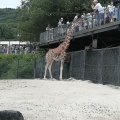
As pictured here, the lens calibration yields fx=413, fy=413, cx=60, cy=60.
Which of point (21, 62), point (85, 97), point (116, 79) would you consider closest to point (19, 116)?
point (85, 97)

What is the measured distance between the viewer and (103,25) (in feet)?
77.2

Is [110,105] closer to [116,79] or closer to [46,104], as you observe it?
[46,104]

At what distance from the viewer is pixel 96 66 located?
22.7m

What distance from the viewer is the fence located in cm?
1992

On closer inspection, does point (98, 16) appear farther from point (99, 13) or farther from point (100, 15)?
point (99, 13)

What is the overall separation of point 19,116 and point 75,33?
21872 mm

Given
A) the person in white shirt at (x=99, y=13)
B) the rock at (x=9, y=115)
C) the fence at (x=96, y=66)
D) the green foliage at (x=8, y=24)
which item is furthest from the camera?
the green foliage at (x=8, y=24)

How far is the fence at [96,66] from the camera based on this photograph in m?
19.9

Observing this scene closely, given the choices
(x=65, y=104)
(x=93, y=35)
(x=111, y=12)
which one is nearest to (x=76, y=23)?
(x=93, y=35)

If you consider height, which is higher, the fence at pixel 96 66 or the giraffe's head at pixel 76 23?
the giraffe's head at pixel 76 23

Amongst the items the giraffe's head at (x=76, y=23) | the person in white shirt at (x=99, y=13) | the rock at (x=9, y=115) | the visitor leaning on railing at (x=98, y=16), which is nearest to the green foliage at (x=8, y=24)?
the giraffe's head at (x=76, y=23)

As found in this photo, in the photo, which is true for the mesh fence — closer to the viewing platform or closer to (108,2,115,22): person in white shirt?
the viewing platform

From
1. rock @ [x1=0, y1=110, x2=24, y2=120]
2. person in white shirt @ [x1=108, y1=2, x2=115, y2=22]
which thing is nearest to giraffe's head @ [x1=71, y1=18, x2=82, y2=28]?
person in white shirt @ [x1=108, y1=2, x2=115, y2=22]

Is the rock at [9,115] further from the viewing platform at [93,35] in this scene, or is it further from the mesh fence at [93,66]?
the viewing platform at [93,35]
